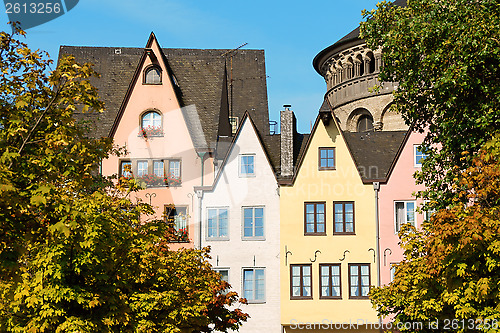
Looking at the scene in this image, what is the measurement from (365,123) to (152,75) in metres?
→ 17.9

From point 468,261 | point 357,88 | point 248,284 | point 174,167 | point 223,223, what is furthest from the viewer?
point 357,88

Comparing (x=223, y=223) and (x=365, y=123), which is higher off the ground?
(x=365, y=123)

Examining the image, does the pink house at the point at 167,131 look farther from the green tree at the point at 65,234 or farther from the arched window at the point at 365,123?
the green tree at the point at 65,234

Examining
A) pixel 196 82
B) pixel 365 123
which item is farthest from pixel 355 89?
pixel 196 82

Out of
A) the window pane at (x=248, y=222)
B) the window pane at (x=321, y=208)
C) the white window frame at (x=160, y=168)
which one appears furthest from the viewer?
the white window frame at (x=160, y=168)

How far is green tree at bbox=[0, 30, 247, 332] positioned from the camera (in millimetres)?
13234

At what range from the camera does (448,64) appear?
24359mm

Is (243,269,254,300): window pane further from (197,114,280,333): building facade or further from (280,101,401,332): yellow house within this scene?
(280,101,401,332): yellow house

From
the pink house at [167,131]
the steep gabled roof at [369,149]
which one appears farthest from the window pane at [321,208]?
the pink house at [167,131]

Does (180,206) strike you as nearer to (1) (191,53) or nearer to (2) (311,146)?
(2) (311,146)

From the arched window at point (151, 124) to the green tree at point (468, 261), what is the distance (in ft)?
73.5

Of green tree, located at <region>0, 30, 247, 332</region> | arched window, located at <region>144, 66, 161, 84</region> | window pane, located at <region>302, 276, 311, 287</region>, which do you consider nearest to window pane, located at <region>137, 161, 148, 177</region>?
arched window, located at <region>144, 66, 161, 84</region>

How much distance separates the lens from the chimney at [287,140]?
1596 inches

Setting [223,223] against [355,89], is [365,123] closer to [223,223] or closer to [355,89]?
[355,89]
